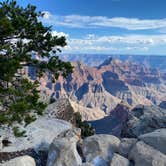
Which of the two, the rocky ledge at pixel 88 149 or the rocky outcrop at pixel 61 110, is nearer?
the rocky ledge at pixel 88 149

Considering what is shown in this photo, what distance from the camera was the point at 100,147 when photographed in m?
28.0

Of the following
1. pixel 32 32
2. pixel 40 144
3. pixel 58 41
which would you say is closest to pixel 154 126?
pixel 40 144

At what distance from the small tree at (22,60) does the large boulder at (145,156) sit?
771cm

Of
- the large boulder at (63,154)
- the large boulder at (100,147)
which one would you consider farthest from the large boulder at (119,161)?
the large boulder at (63,154)

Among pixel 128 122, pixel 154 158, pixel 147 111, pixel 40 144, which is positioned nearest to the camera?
pixel 154 158

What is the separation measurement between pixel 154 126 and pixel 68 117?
45.9 ft

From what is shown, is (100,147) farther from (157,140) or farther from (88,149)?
(157,140)

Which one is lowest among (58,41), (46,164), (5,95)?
(46,164)

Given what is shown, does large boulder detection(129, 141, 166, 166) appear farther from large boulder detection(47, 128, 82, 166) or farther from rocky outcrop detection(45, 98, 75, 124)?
rocky outcrop detection(45, 98, 75, 124)

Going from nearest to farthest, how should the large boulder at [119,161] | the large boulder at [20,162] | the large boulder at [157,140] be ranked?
1. the large boulder at [119,161]
2. the large boulder at [20,162]
3. the large boulder at [157,140]

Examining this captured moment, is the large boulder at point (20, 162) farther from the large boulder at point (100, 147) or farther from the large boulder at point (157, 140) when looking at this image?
the large boulder at point (157, 140)

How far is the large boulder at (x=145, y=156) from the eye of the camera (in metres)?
24.0

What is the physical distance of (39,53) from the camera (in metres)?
29.1

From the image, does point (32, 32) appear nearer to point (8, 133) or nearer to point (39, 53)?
point (39, 53)
